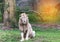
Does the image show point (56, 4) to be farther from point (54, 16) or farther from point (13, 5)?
point (13, 5)

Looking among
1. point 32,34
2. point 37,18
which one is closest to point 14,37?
point 32,34

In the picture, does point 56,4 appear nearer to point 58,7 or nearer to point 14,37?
point 58,7

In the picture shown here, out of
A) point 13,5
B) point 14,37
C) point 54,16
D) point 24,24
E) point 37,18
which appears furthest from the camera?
point 54,16

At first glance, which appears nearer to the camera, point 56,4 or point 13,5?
point 13,5

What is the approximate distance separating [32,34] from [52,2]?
17.0m

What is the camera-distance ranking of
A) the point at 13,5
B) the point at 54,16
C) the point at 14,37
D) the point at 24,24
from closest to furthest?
the point at 24,24 < the point at 14,37 < the point at 13,5 < the point at 54,16

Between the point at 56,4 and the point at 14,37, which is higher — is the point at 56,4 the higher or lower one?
the higher one

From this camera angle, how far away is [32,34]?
46.1 ft

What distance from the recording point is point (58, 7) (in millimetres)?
30141

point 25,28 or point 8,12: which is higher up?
point 8,12

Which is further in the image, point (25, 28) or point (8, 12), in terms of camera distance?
point (8, 12)

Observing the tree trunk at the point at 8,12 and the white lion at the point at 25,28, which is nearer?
the white lion at the point at 25,28

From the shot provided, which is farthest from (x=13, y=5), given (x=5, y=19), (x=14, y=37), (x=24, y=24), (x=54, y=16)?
(x=54, y=16)

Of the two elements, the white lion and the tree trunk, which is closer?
the white lion
